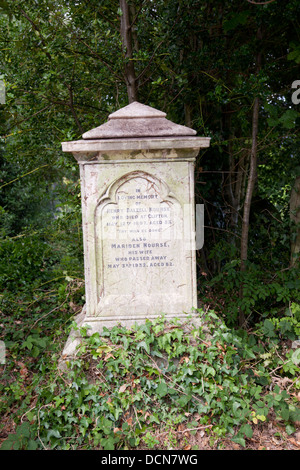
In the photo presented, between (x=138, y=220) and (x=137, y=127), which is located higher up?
(x=137, y=127)

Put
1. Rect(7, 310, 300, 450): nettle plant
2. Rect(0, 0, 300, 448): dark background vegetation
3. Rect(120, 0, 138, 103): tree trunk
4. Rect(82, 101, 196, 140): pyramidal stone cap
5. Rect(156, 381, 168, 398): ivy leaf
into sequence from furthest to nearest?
Rect(120, 0, 138, 103): tree trunk → Rect(0, 0, 300, 448): dark background vegetation → Rect(82, 101, 196, 140): pyramidal stone cap → Rect(156, 381, 168, 398): ivy leaf → Rect(7, 310, 300, 450): nettle plant

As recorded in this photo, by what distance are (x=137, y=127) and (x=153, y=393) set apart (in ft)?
6.96

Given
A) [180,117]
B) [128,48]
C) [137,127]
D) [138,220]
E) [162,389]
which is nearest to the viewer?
[162,389]

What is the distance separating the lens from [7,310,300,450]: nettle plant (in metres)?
2.81

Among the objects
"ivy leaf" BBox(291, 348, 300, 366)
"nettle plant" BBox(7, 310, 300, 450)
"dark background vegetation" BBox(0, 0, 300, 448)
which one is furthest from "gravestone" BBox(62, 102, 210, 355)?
"ivy leaf" BBox(291, 348, 300, 366)

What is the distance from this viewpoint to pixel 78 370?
9.96 ft

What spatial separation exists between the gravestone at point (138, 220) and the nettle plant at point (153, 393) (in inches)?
10.0

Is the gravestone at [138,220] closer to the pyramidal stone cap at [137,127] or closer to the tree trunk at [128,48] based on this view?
the pyramidal stone cap at [137,127]

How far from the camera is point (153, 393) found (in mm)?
3020

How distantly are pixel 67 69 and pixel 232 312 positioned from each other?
3.20 m

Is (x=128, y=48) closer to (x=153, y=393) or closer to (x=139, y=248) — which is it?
(x=139, y=248)

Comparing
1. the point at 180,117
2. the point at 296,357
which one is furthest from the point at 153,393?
the point at 180,117

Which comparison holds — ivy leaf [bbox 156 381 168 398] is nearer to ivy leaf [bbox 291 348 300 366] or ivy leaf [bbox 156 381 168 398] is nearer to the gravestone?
the gravestone

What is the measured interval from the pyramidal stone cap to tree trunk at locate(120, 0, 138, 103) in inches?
54.4
